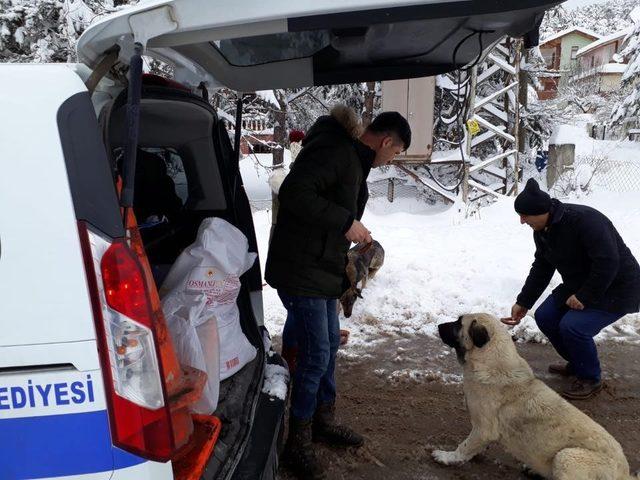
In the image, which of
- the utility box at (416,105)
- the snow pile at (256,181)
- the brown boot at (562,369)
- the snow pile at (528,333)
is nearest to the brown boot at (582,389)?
the brown boot at (562,369)

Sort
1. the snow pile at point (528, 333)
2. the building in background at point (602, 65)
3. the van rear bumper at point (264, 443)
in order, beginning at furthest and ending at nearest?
the building in background at point (602, 65) → the snow pile at point (528, 333) → the van rear bumper at point (264, 443)

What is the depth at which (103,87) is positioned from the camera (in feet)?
6.07

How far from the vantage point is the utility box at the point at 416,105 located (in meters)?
8.77

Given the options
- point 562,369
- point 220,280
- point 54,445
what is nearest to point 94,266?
point 54,445

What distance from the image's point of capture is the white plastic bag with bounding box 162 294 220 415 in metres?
1.94

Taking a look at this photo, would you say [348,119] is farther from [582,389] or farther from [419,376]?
[582,389]

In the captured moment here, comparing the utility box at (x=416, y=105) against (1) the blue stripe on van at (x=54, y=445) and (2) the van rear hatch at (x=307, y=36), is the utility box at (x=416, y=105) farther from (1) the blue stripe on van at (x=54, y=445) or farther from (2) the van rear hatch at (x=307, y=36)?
(1) the blue stripe on van at (x=54, y=445)

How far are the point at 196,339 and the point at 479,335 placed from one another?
170 centimetres

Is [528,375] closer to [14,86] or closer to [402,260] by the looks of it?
[14,86]

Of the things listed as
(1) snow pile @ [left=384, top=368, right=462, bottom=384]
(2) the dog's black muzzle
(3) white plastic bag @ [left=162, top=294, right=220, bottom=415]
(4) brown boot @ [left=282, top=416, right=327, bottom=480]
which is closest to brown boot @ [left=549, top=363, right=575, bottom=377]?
(1) snow pile @ [left=384, top=368, right=462, bottom=384]

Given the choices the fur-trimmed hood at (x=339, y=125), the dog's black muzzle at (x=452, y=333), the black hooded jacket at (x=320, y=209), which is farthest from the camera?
the dog's black muzzle at (x=452, y=333)

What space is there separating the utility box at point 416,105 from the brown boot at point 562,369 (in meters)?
5.58

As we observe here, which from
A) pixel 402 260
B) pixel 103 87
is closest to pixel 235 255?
pixel 103 87

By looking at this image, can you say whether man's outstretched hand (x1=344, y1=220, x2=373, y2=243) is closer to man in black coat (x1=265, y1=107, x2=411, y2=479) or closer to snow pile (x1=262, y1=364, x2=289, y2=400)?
man in black coat (x1=265, y1=107, x2=411, y2=479)
